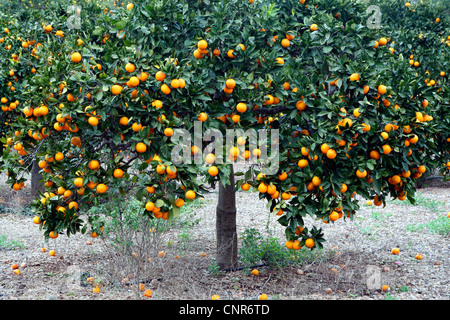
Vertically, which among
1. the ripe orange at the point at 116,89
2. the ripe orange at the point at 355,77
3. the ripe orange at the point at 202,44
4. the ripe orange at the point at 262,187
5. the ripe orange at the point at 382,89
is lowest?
the ripe orange at the point at 262,187

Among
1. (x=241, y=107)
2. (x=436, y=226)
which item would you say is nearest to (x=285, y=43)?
(x=241, y=107)

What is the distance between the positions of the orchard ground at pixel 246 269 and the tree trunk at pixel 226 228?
0.14m

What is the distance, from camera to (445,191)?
823 centimetres

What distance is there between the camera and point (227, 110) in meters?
2.82

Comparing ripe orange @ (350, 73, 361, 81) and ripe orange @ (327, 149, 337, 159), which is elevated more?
ripe orange @ (350, 73, 361, 81)

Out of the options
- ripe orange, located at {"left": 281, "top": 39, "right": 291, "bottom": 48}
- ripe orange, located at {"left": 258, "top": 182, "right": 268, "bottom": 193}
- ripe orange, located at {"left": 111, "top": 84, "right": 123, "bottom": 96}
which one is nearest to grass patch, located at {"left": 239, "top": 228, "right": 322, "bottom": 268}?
ripe orange, located at {"left": 258, "top": 182, "right": 268, "bottom": 193}

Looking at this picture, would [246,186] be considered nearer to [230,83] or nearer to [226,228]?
[230,83]

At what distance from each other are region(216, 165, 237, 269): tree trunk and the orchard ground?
5.7 inches

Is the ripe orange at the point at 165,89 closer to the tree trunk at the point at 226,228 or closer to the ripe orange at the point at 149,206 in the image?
the ripe orange at the point at 149,206

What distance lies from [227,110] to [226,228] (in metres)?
1.88

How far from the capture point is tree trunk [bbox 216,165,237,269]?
169 inches

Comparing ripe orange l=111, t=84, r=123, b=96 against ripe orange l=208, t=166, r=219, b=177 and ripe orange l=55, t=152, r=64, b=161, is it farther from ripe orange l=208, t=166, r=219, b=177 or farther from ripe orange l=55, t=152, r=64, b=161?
ripe orange l=208, t=166, r=219, b=177

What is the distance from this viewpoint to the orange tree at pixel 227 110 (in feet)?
8.59

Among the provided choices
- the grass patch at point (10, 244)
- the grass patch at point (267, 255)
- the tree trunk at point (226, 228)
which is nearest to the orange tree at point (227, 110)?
the tree trunk at point (226, 228)
